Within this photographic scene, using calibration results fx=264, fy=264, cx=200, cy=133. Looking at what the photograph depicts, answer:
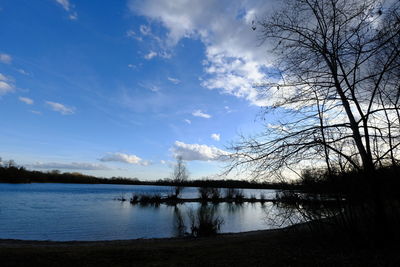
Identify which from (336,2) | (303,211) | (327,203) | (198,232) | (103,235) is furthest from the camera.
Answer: (103,235)

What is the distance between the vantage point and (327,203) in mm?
6996

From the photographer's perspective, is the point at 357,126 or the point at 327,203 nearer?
the point at 357,126

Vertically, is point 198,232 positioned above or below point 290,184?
below

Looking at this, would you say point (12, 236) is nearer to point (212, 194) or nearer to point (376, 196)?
point (376, 196)

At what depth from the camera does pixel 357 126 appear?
6.04 m

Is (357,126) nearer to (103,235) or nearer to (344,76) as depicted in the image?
(344,76)

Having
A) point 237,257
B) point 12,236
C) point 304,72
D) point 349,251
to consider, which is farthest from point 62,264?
point 12,236

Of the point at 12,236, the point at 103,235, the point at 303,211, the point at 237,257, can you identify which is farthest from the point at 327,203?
the point at 12,236

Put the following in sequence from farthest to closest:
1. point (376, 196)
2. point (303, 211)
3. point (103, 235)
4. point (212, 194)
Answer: point (212, 194)
point (103, 235)
point (303, 211)
point (376, 196)

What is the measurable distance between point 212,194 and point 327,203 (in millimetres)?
37849

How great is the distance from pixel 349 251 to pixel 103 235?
1323 cm

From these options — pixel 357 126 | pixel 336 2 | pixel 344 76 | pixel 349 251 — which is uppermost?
pixel 336 2

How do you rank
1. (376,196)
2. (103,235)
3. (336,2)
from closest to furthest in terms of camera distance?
1. (376,196)
2. (336,2)
3. (103,235)

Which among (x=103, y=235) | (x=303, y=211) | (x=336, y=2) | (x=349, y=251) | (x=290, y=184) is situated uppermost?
(x=336, y=2)
